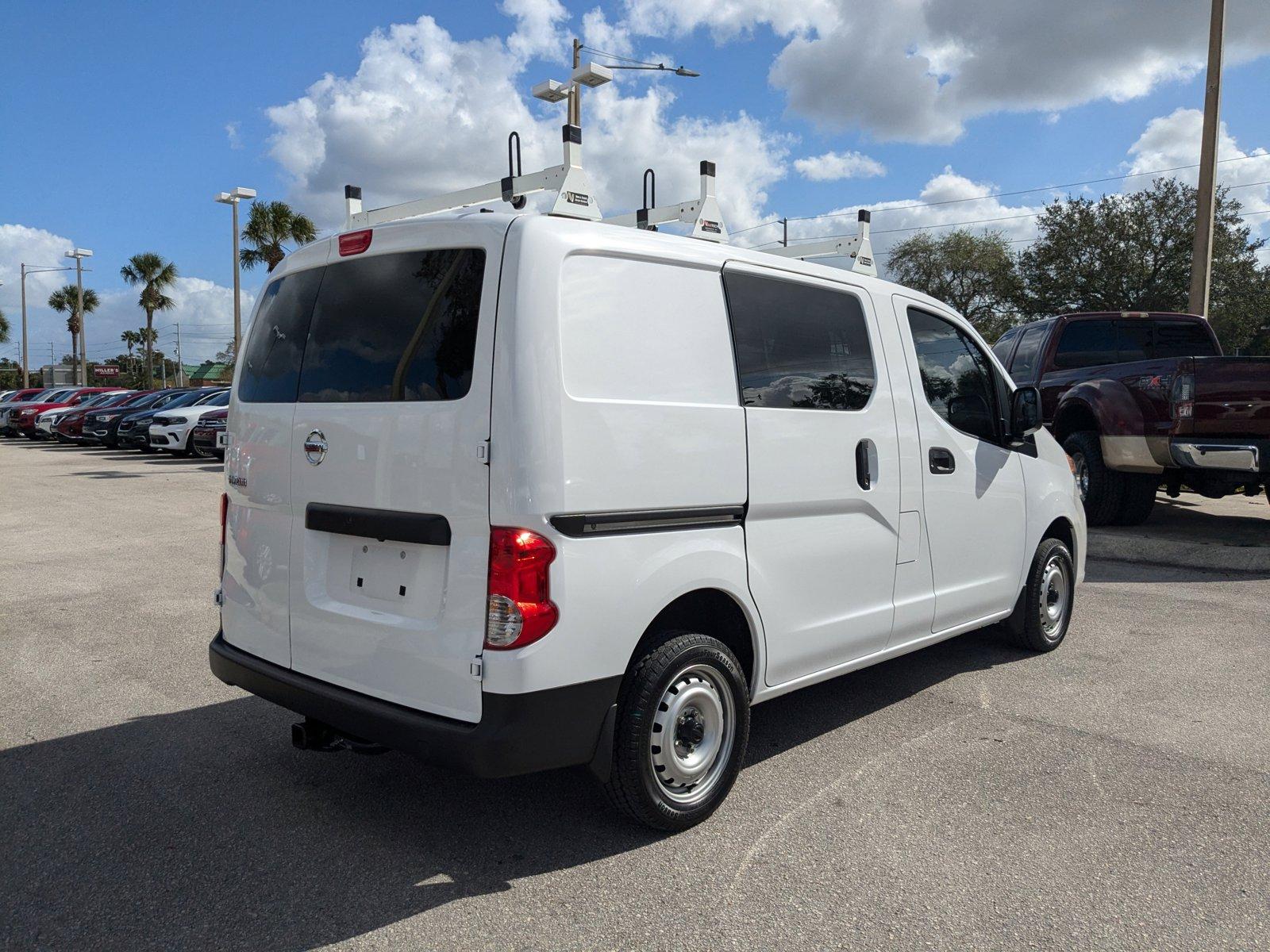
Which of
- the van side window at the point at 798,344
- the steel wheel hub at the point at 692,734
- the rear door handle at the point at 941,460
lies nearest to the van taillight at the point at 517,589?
the steel wheel hub at the point at 692,734

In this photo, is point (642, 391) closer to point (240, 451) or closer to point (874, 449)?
point (874, 449)

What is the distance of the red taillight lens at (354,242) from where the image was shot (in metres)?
3.55

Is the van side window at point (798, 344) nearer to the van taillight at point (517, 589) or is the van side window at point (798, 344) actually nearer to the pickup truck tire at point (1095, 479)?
the van taillight at point (517, 589)

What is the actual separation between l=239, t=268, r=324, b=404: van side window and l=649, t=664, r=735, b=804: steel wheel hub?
5.78ft

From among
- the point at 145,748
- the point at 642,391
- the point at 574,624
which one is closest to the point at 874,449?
the point at 642,391

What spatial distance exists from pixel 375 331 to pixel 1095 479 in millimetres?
8402

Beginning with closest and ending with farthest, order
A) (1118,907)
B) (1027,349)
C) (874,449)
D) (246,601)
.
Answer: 1. (1118,907)
2. (246,601)
3. (874,449)
4. (1027,349)

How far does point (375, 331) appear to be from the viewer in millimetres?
3436

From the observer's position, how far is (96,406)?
1110 inches

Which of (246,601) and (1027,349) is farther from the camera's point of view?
(1027,349)

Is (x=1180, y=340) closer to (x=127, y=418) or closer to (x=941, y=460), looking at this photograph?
(x=941, y=460)

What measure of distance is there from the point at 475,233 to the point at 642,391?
0.74m

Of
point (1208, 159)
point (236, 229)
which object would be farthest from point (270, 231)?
point (1208, 159)

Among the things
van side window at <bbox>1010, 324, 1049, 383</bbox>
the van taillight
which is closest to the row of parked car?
van side window at <bbox>1010, 324, 1049, 383</bbox>
